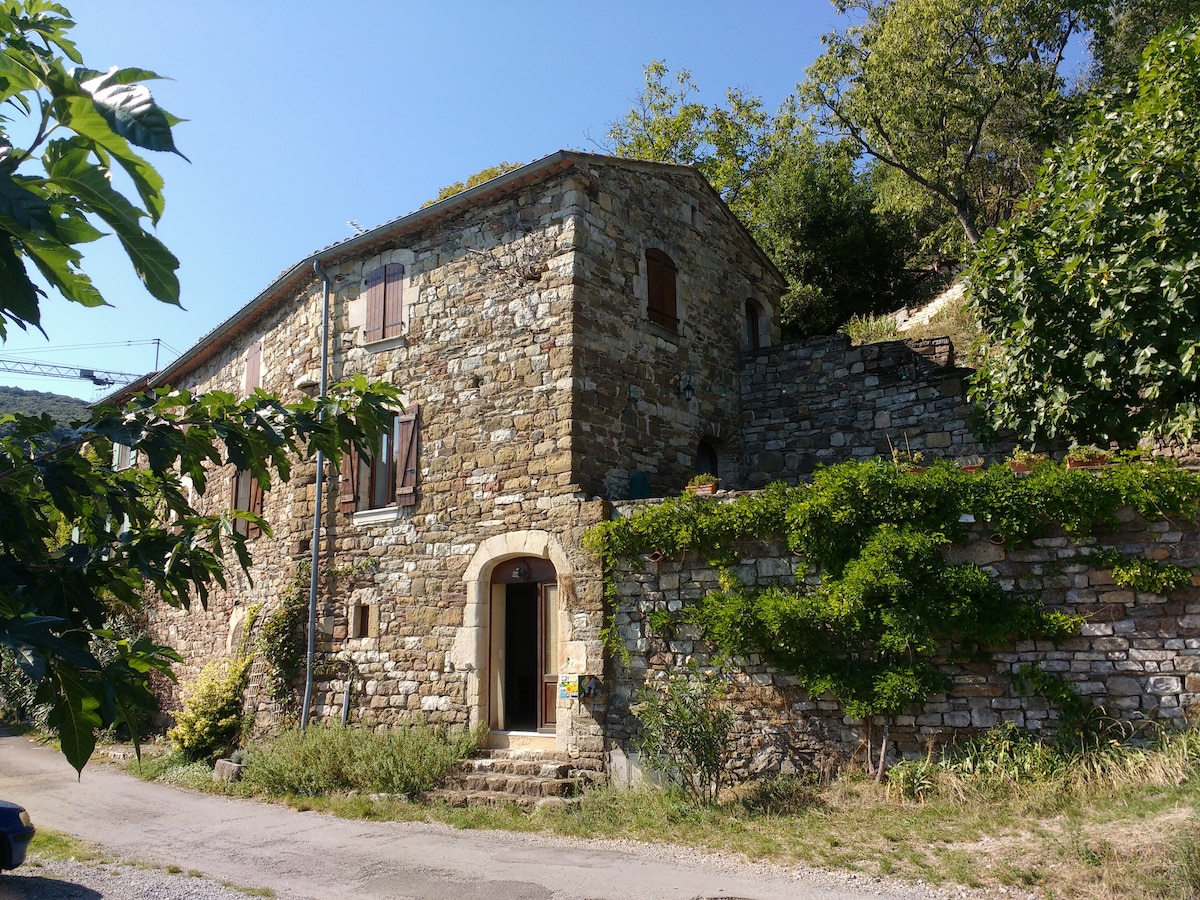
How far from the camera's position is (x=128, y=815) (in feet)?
32.2

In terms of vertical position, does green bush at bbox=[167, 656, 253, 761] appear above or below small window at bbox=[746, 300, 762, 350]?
below

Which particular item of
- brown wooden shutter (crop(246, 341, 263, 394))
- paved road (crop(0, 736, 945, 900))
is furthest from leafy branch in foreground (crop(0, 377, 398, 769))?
brown wooden shutter (crop(246, 341, 263, 394))

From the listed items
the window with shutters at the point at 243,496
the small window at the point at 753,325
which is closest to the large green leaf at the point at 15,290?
the small window at the point at 753,325

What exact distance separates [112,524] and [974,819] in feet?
21.3

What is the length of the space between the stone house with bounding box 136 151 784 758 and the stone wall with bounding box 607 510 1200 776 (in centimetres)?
175

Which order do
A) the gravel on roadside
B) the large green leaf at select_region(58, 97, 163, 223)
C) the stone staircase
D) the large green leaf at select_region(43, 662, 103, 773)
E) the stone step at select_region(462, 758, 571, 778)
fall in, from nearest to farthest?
the large green leaf at select_region(58, 97, 163, 223)
the large green leaf at select_region(43, 662, 103, 773)
the gravel on roadside
the stone staircase
the stone step at select_region(462, 758, 571, 778)

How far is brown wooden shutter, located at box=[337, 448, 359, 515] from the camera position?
12.4 m

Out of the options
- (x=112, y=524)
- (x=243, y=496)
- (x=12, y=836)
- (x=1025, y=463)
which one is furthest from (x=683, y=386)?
(x=112, y=524)

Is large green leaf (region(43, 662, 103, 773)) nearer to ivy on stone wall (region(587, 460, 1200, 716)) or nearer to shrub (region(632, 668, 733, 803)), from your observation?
shrub (region(632, 668, 733, 803))

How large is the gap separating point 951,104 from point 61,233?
18.0 meters

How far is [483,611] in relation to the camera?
35.3 ft

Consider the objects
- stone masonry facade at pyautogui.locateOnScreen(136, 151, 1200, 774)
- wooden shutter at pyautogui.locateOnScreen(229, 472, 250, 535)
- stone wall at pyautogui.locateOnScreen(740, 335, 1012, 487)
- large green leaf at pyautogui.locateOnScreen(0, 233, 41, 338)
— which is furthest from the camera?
wooden shutter at pyautogui.locateOnScreen(229, 472, 250, 535)

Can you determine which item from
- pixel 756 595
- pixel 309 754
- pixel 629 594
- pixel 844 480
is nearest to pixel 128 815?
pixel 309 754

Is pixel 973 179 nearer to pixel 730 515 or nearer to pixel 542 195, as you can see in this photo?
pixel 542 195
